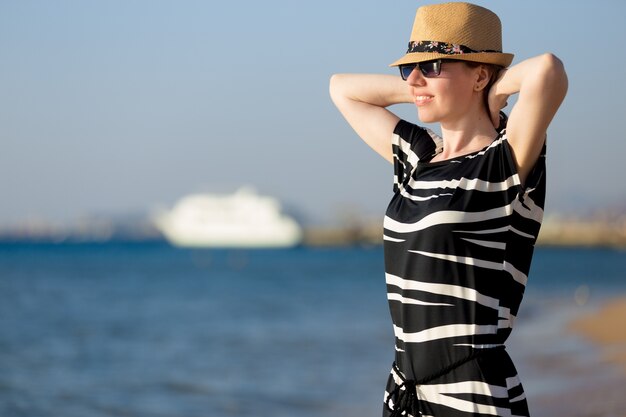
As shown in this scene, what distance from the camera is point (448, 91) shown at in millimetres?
2260

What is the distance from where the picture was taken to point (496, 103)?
2266 mm

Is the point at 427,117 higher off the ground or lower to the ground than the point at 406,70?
lower

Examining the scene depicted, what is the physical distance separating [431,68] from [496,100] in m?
0.16

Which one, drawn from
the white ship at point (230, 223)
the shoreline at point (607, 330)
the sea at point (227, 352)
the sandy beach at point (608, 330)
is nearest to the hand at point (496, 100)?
the sea at point (227, 352)

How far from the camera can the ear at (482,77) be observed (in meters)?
2.27

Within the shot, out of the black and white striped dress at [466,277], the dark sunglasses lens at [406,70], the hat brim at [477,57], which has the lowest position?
the black and white striped dress at [466,277]

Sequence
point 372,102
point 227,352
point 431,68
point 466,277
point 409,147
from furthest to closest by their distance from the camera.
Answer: point 227,352
point 372,102
point 409,147
point 431,68
point 466,277

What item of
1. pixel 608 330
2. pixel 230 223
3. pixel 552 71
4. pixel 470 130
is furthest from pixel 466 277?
pixel 230 223

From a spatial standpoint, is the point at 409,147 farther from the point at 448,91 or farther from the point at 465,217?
the point at 465,217

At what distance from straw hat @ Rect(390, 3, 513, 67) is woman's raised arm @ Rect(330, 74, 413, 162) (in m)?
0.27

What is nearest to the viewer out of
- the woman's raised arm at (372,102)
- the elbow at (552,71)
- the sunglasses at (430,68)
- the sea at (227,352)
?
the elbow at (552,71)

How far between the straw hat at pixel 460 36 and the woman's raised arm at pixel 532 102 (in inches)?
3.8

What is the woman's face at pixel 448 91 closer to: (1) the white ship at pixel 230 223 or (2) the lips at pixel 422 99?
(2) the lips at pixel 422 99

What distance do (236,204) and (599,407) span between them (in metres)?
94.4
